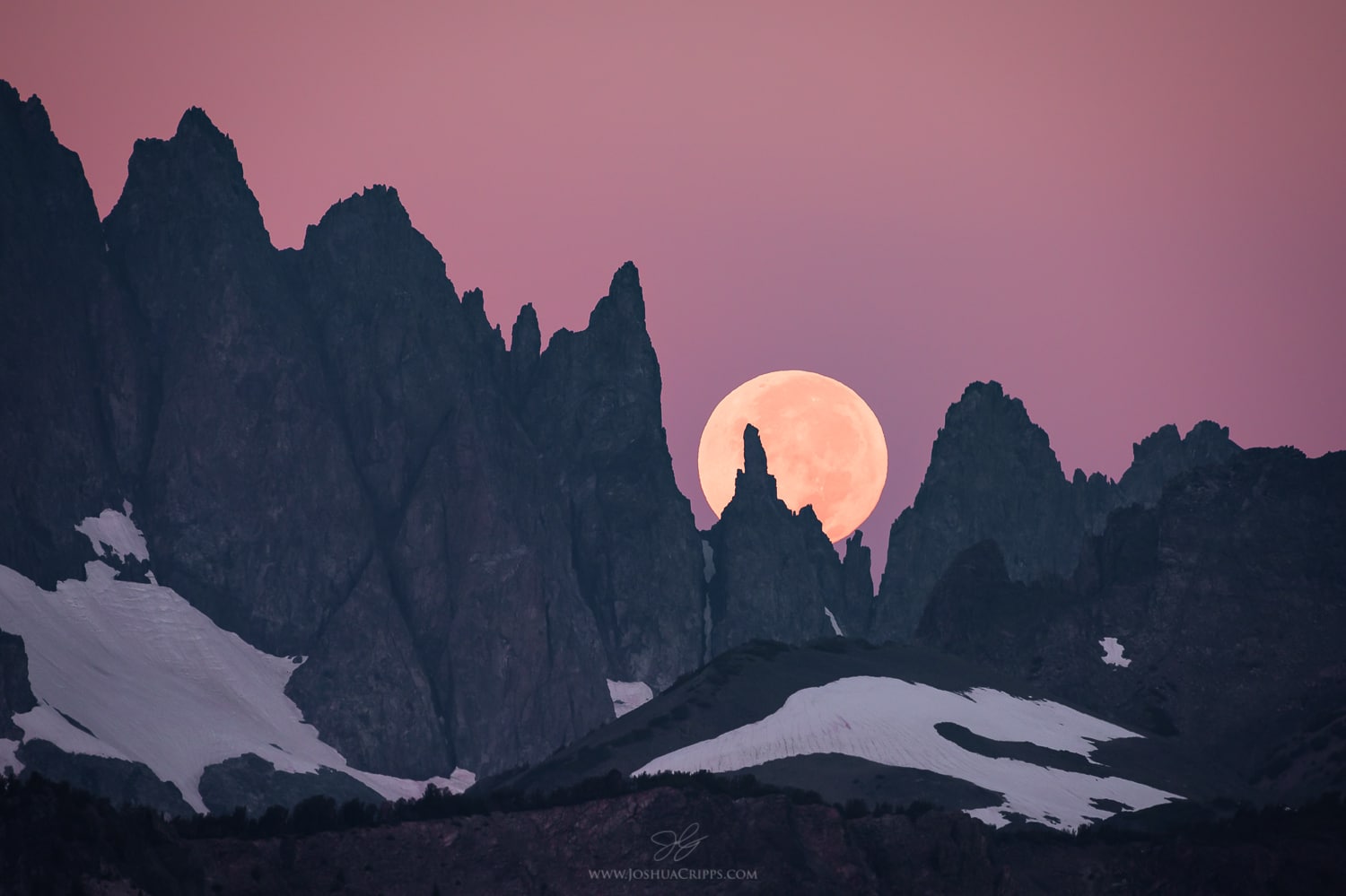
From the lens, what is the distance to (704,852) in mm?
157125

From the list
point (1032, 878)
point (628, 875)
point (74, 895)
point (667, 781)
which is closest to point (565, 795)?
point (667, 781)

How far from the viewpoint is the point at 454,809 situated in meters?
162

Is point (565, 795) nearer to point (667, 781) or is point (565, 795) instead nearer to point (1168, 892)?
point (667, 781)

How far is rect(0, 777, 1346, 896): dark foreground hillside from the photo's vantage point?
484 ft
